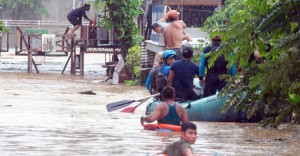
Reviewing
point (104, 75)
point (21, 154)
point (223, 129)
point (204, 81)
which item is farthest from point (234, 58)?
point (104, 75)

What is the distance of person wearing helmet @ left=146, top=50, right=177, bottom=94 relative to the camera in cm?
1496

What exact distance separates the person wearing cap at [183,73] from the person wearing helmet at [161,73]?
25 cm

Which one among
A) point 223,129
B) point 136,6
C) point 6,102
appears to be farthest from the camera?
point 136,6

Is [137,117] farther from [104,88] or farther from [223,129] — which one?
[104,88]

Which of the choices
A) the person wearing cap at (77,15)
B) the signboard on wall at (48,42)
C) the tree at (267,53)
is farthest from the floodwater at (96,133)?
the signboard on wall at (48,42)

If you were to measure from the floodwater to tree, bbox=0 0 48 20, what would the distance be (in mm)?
38924

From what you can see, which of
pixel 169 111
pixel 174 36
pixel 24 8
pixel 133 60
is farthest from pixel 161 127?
pixel 24 8

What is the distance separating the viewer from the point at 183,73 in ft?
48.4

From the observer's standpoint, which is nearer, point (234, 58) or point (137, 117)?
point (234, 58)

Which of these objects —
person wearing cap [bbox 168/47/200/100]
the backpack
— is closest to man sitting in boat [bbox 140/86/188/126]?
person wearing cap [bbox 168/47/200/100]

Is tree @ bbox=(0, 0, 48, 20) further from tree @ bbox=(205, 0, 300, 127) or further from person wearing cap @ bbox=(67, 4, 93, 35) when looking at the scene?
tree @ bbox=(205, 0, 300, 127)

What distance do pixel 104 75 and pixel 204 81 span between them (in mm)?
17921

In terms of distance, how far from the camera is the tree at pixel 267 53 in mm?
5512

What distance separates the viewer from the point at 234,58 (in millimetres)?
6242
